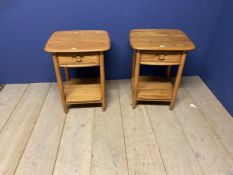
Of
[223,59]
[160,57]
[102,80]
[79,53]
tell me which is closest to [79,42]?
[79,53]

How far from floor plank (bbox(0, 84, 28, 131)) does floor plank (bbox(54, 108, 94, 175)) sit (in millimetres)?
468

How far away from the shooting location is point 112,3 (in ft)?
4.92

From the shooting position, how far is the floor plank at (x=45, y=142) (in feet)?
3.81

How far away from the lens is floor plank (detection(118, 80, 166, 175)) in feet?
3.81

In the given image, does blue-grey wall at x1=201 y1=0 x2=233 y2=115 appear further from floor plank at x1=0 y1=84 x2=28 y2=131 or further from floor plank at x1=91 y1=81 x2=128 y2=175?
floor plank at x1=0 y1=84 x2=28 y2=131

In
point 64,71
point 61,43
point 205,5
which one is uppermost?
point 205,5

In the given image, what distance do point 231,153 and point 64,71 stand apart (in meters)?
1.41

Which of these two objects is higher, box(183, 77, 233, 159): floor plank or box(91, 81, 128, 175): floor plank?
box(183, 77, 233, 159): floor plank

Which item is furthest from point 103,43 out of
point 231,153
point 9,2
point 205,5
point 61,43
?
point 231,153

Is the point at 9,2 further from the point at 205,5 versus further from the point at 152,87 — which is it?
the point at 205,5

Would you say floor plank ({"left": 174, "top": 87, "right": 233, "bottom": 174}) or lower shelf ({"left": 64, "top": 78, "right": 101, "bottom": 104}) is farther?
lower shelf ({"left": 64, "top": 78, "right": 101, "bottom": 104})

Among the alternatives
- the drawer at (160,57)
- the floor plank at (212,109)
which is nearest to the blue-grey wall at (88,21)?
the floor plank at (212,109)

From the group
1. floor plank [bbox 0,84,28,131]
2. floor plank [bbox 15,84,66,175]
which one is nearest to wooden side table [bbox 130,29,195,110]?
floor plank [bbox 15,84,66,175]

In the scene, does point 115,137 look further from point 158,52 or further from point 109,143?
point 158,52
